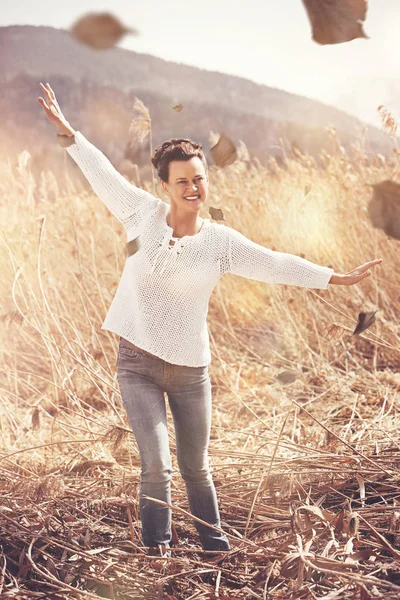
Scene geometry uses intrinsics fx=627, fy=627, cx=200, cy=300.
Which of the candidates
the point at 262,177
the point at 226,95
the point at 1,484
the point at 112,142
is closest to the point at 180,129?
the point at 112,142

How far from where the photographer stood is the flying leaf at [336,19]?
1.12 metres

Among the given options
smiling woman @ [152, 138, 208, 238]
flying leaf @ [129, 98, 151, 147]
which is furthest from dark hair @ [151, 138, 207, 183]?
flying leaf @ [129, 98, 151, 147]

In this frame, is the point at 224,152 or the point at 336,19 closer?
the point at 336,19

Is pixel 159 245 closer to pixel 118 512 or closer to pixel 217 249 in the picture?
pixel 217 249

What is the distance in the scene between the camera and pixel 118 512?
89.5 inches

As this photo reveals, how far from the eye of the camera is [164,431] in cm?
185

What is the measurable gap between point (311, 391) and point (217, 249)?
4.88ft

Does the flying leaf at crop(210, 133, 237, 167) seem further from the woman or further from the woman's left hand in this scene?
the woman's left hand

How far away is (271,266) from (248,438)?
43.3 inches

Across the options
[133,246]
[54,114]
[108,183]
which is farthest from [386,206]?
[54,114]

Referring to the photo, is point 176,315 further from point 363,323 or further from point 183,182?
point 363,323

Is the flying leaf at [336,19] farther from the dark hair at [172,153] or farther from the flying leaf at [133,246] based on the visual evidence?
the flying leaf at [133,246]

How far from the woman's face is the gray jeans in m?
0.46

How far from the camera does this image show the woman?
183cm
